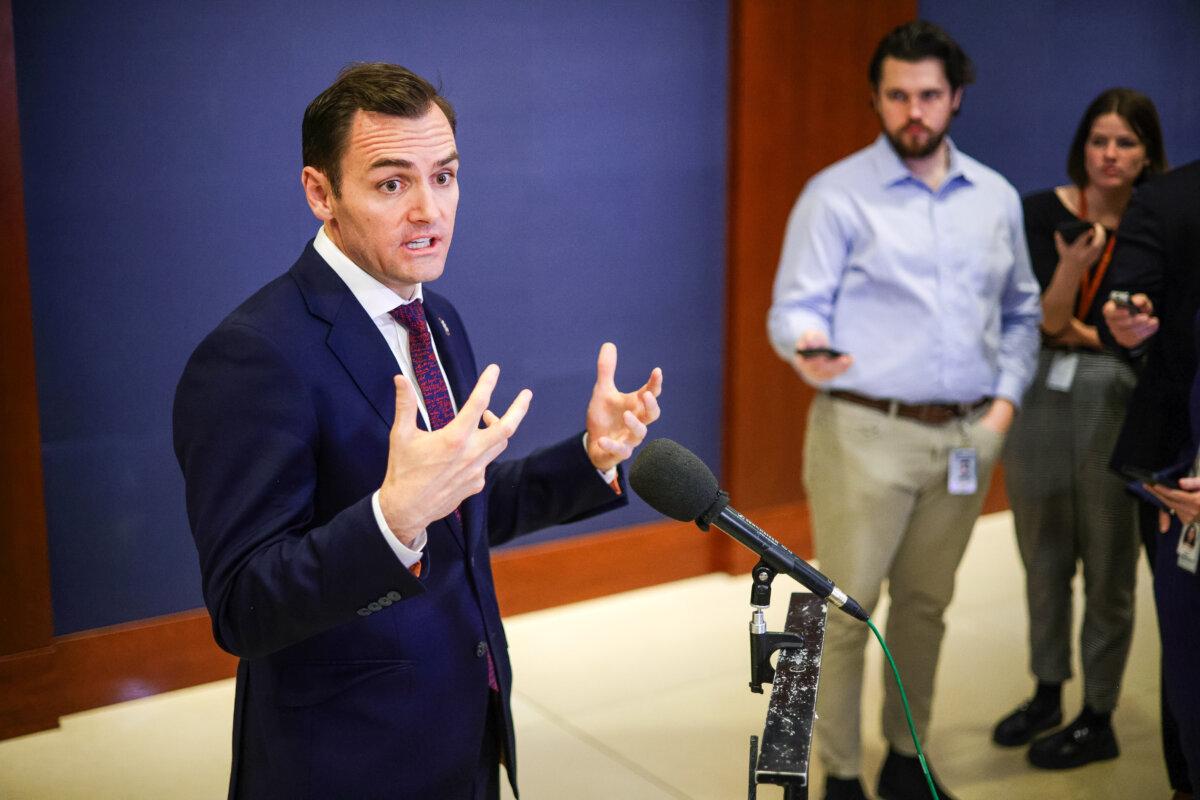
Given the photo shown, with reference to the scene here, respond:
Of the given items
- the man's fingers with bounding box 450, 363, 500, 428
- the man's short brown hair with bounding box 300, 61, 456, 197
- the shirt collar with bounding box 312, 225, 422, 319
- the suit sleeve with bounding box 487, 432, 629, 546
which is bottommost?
the suit sleeve with bounding box 487, 432, 629, 546

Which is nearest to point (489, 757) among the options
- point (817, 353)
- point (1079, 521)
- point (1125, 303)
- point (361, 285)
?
point (361, 285)

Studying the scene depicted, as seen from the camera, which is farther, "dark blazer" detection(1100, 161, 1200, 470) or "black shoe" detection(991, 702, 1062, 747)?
"black shoe" detection(991, 702, 1062, 747)

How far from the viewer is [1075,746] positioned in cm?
333

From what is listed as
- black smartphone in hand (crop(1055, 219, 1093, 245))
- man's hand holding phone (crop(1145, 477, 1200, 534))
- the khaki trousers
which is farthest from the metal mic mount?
black smartphone in hand (crop(1055, 219, 1093, 245))

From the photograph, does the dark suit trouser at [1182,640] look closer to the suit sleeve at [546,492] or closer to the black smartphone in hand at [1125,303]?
the black smartphone in hand at [1125,303]

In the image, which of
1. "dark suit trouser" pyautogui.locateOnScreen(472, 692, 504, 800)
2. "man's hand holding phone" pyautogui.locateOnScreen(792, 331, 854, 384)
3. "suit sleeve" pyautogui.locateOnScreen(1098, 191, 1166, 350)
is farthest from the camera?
"suit sleeve" pyautogui.locateOnScreen(1098, 191, 1166, 350)

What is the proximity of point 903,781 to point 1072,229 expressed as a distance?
5.17ft

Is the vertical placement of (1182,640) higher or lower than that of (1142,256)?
lower

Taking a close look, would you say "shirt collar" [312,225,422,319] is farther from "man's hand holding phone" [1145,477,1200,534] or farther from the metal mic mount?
"man's hand holding phone" [1145,477,1200,534]

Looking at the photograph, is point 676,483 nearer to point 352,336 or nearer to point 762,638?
point 762,638

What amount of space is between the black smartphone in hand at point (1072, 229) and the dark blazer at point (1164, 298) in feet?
1.15

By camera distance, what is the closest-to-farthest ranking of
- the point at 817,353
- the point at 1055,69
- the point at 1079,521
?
the point at 817,353 < the point at 1079,521 < the point at 1055,69

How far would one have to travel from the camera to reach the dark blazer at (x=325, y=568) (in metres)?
1.48

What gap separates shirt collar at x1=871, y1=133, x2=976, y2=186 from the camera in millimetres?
2992
